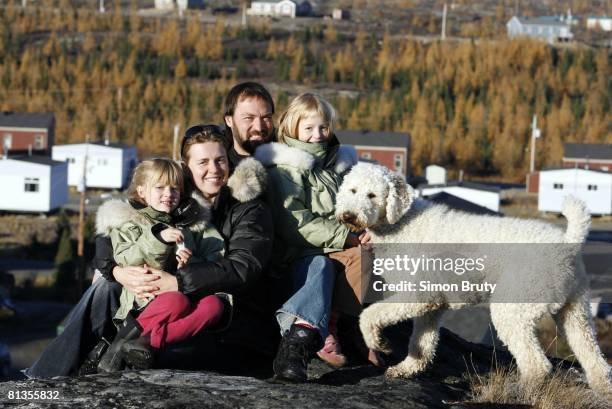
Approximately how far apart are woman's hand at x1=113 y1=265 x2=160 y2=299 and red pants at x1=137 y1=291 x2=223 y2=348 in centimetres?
6

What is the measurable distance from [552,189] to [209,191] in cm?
5132

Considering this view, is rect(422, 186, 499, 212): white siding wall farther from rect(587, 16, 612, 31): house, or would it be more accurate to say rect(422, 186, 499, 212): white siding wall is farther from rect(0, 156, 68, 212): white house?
rect(587, 16, 612, 31): house

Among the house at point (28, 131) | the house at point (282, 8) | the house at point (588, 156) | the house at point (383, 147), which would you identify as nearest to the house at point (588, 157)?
the house at point (588, 156)

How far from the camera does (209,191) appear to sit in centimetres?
634

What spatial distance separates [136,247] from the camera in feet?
19.8

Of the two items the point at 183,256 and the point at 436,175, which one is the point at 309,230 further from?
the point at 436,175

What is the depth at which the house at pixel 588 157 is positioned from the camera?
2527 inches

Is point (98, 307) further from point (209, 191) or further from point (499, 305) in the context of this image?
point (499, 305)

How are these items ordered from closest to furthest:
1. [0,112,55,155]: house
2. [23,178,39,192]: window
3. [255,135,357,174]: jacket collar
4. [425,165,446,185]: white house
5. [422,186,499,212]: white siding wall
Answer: [255,135,357,174]: jacket collar, [23,178,39,192]: window, [422,186,499,212]: white siding wall, [425,165,446,185]: white house, [0,112,55,155]: house

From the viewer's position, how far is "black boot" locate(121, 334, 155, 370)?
5.95 meters

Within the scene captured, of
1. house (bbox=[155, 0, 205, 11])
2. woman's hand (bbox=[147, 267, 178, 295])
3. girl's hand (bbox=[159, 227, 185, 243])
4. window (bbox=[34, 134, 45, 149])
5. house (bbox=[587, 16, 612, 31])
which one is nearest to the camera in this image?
girl's hand (bbox=[159, 227, 185, 243])

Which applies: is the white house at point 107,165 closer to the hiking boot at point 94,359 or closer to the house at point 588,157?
the house at point 588,157

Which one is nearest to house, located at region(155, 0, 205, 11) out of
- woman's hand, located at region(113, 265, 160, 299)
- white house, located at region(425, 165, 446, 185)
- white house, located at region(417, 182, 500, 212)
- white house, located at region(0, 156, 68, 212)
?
white house, located at region(425, 165, 446, 185)

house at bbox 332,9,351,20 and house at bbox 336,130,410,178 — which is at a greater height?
house at bbox 332,9,351,20
